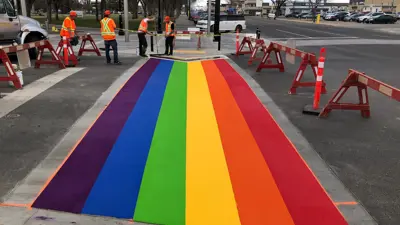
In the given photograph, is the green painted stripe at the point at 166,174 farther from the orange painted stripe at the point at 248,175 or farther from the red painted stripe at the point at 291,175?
the red painted stripe at the point at 291,175

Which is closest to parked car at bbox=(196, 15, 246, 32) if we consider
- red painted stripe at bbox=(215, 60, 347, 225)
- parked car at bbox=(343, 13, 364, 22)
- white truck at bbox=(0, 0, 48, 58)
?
white truck at bbox=(0, 0, 48, 58)

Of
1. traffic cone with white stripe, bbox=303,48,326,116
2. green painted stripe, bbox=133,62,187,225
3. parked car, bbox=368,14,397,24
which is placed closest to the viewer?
green painted stripe, bbox=133,62,187,225

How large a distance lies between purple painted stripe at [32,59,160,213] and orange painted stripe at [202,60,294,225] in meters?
1.78

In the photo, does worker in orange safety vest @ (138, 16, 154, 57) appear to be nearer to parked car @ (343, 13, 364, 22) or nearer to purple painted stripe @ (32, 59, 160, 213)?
purple painted stripe @ (32, 59, 160, 213)

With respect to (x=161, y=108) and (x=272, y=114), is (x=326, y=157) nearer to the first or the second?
(x=272, y=114)

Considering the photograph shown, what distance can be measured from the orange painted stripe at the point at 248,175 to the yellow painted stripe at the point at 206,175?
10 centimetres

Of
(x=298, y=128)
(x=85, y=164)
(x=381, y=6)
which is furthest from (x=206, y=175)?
(x=381, y=6)

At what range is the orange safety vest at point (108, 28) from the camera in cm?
1329

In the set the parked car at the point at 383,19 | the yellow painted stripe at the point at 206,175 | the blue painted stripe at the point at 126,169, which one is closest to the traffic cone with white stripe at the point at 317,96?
the yellow painted stripe at the point at 206,175

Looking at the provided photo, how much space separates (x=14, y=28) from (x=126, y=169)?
12.3 metres

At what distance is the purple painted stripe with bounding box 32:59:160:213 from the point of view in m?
4.14

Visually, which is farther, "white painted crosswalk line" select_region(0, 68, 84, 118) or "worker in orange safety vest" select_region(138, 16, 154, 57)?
"worker in orange safety vest" select_region(138, 16, 154, 57)

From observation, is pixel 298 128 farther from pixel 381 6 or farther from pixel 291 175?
pixel 381 6

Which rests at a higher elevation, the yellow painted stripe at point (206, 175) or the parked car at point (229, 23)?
the parked car at point (229, 23)
